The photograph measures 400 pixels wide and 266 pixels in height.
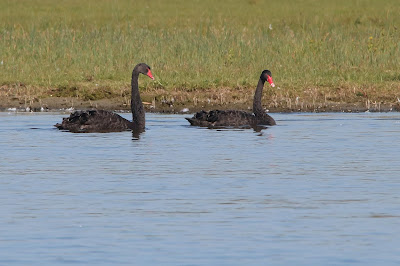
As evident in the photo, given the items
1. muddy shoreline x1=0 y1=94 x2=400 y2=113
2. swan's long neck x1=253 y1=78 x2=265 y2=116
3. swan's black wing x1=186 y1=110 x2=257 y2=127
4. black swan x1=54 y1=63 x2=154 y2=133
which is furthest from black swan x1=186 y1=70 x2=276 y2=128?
muddy shoreline x1=0 y1=94 x2=400 y2=113

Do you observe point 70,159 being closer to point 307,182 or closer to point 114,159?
point 114,159

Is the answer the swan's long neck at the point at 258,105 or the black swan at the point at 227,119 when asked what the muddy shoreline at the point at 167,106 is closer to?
the swan's long neck at the point at 258,105

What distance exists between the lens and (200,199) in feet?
36.0

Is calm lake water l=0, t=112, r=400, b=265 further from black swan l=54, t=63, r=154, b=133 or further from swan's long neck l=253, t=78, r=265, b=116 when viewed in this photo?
swan's long neck l=253, t=78, r=265, b=116

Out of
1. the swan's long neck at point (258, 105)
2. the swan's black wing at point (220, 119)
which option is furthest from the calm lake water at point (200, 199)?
the swan's long neck at point (258, 105)

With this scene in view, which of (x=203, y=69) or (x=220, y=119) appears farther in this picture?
(x=203, y=69)

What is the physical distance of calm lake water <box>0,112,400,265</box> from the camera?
8.41 meters

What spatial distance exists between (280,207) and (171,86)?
615 inches

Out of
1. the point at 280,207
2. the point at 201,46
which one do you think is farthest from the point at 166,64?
the point at 280,207

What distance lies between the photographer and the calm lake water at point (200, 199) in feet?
27.6

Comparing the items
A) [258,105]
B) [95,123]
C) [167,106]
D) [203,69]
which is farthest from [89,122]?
[203,69]

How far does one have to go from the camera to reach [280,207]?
1045cm

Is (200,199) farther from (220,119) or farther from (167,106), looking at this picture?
(167,106)

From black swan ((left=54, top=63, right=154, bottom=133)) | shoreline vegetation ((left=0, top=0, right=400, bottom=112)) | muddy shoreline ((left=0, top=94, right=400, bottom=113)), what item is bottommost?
black swan ((left=54, top=63, right=154, bottom=133))
